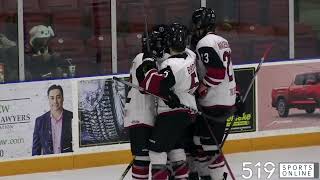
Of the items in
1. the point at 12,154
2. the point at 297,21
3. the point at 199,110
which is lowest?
the point at 12,154

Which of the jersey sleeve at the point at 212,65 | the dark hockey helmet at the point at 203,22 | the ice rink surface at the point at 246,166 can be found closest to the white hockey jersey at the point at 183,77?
the jersey sleeve at the point at 212,65

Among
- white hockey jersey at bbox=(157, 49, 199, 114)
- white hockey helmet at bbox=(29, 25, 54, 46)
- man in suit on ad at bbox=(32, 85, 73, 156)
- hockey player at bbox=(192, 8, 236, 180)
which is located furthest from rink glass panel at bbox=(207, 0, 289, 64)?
white hockey jersey at bbox=(157, 49, 199, 114)

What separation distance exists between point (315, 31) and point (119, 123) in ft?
8.67

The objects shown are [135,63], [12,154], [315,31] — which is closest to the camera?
[135,63]

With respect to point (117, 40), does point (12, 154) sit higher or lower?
lower

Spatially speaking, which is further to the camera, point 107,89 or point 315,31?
point 315,31

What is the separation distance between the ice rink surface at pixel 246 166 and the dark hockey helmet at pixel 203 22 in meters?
1.57

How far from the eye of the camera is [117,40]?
876 centimetres

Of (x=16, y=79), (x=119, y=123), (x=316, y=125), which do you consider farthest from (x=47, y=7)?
(x=316, y=125)

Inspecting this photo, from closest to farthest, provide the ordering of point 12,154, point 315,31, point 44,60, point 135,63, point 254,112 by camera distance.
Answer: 1. point 135,63
2. point 12,154
3. point 44,60
4. point 254,112
5. point 315,31

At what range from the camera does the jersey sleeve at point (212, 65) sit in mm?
6488

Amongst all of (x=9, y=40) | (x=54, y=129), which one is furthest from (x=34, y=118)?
(x=9, y=40)

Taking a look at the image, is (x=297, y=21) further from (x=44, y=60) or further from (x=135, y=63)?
(x=135, y=63)

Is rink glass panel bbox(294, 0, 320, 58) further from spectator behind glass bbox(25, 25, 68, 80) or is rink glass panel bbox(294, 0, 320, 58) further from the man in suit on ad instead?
the man in suit on ad
